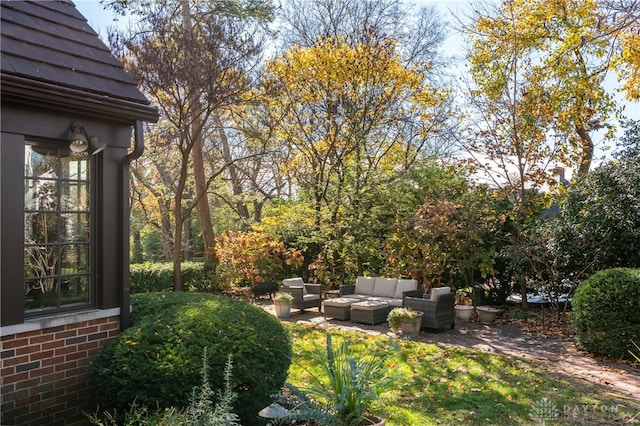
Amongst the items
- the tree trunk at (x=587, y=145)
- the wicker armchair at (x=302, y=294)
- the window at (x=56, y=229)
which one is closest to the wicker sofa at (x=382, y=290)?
the wicker armchair at (x=302, y=294)

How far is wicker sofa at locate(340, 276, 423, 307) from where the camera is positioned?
10.2 metres

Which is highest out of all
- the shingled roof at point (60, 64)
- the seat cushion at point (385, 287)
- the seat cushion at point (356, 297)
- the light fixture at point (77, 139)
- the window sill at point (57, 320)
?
the shingled roof at point (60, 64)

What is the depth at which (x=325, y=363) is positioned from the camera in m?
3.91

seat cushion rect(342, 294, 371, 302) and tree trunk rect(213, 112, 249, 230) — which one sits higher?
tree trunk rect(213, 112, 249, 230)

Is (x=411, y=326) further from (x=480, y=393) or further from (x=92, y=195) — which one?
(x=92, y=195)

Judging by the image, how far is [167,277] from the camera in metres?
14.1

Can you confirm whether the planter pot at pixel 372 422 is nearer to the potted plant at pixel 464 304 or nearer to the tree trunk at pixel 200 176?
the potted plant at pixel 464 304

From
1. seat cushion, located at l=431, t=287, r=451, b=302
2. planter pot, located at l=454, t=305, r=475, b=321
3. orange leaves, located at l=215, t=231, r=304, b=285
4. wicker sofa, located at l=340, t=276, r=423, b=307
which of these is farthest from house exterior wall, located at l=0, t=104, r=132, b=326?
orange leaves, located at l=215, t=231, r=304, b=285

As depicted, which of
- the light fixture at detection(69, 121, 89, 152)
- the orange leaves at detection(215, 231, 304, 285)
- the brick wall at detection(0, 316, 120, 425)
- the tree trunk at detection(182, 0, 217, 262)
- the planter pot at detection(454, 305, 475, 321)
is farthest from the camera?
the tree trunk at detection(182, 0, 217, 262)

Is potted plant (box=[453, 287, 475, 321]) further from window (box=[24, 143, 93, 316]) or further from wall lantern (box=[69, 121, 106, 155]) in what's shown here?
wall lantern (box=[69, 121, 106, 155])

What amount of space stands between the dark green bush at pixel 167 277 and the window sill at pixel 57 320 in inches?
375

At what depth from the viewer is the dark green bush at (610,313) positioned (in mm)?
6961

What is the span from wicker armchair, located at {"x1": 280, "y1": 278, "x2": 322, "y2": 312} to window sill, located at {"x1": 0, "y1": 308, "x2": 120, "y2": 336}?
6.36m

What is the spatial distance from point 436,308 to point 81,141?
658 centimetres
